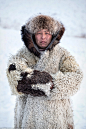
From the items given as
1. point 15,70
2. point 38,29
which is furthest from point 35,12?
point 15,70

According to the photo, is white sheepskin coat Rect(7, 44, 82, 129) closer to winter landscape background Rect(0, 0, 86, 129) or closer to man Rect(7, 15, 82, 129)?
man Rect(7, 15, 82, 129)

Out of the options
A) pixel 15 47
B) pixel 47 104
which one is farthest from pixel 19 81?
pixel 15 47

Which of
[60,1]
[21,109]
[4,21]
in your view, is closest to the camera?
[21,109]

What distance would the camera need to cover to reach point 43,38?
2.52 feet

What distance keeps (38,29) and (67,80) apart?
0.31 m

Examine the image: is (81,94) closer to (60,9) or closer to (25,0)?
(60,9)

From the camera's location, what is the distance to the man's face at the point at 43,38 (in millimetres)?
768

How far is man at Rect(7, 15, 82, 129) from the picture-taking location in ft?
2.28

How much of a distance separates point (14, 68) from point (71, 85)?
0.99 ft

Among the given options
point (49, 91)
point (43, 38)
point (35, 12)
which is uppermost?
point (35, 12)

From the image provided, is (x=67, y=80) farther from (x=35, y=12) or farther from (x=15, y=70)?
(x=35, y=12)

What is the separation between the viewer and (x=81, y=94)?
2.75 metres

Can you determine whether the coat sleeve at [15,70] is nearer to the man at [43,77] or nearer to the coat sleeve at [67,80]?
the man at [43,77]

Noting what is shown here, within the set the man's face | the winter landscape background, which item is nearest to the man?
the man's face
